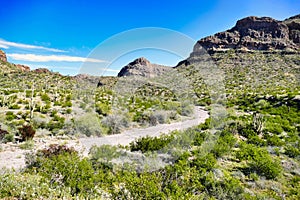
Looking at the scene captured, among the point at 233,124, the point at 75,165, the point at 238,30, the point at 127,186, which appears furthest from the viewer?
the point at 238,30

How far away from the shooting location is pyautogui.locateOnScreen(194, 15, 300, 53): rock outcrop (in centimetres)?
6208

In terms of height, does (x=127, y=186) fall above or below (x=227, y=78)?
below

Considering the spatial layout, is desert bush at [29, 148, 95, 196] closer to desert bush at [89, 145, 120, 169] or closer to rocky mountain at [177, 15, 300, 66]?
desert bush at [89, 145, 120, 169]

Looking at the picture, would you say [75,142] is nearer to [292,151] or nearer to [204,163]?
[204,163]

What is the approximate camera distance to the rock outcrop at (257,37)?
62081 millimetres

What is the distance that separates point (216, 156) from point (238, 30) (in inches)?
3057

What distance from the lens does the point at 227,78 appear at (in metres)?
42.4

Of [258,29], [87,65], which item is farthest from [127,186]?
[258,29]

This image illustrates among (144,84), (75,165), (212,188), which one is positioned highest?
(144,84)

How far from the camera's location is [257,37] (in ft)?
223

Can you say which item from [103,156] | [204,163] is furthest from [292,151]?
[103,156]

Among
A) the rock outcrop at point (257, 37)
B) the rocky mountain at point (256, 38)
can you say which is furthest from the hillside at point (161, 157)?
the rock outcrop at point (257, 37)

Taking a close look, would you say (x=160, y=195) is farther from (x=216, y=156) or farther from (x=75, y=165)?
(x=216, y=156)

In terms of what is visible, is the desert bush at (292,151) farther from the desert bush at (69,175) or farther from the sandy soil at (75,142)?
the desert bush at (69,175)
